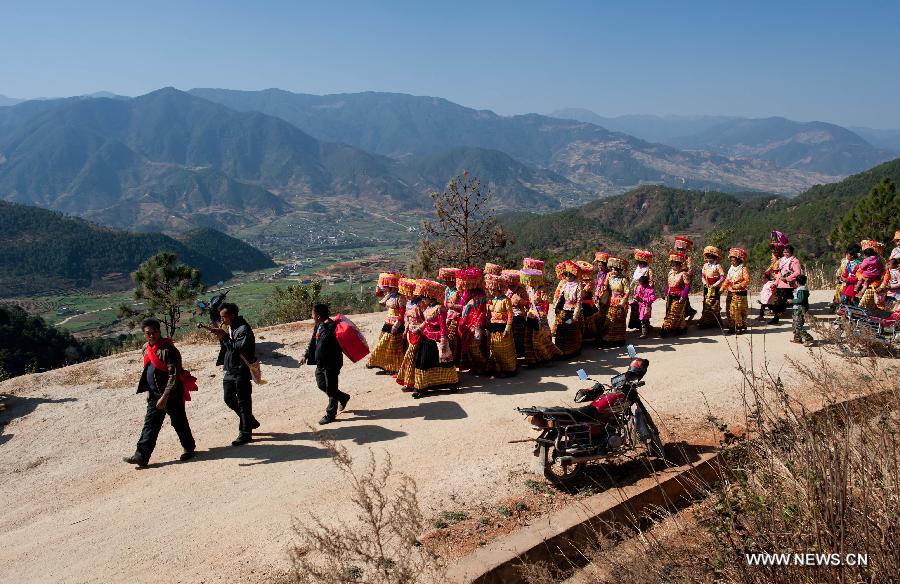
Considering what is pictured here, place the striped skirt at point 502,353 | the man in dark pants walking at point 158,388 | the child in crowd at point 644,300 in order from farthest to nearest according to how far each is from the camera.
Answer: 1. the child in crowd at point 644,300
2. the striped skirt at point 502,353
3. the man in dark pants walking at point 158,388

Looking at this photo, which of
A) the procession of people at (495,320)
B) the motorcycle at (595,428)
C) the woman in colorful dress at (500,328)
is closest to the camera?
the motorcycle at (595,428)

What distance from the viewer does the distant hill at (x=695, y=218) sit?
63500 mm

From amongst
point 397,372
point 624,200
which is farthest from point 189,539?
point 624,200

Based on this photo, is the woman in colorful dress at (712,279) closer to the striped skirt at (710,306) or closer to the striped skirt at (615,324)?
the striped skirt at (710,306)

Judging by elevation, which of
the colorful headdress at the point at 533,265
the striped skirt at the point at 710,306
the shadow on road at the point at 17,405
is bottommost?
the shadow on road at the point at 17,405

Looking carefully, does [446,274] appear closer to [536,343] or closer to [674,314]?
[536,343]

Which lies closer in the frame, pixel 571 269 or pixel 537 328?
pixel 537 328

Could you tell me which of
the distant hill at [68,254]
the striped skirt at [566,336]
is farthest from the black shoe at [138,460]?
the distant hill at [68,254]

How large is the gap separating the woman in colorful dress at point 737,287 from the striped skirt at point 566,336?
125 inches

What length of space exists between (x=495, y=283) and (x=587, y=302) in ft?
7.83

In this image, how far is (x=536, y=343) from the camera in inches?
370

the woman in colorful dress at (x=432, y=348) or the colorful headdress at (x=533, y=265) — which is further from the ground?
the colorful headdress at (x=533, y=265)

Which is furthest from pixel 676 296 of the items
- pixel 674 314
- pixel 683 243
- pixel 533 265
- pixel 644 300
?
pixel 533 265

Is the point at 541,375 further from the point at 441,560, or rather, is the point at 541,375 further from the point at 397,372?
the point at 441,560
